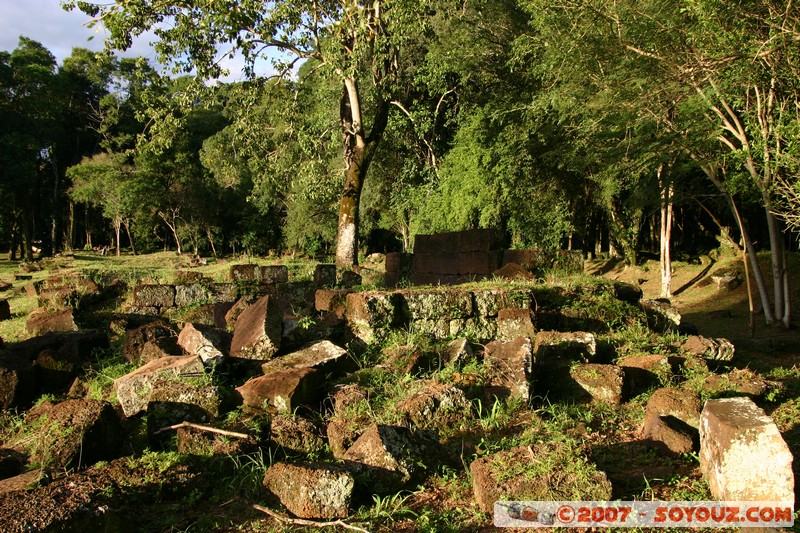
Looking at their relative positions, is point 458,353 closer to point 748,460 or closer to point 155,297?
point 748,460

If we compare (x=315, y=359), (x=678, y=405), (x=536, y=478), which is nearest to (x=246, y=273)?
(x=315, y=359)

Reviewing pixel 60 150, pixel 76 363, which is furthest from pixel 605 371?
pixel 60 150

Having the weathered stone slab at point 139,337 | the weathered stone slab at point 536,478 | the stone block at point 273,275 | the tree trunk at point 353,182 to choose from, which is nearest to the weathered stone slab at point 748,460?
the weathered stone slab at point 536,478

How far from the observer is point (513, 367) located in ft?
17.1

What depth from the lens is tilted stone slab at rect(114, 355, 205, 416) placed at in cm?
527

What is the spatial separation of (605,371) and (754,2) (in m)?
5.64

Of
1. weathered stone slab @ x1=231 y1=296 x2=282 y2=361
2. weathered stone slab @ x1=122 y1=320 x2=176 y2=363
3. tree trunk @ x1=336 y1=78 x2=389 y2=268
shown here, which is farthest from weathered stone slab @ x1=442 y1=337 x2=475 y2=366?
tree trunk @ x1=336 y1=78 x2=389 y2=268

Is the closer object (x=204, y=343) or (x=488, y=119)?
(x=204, y=343)

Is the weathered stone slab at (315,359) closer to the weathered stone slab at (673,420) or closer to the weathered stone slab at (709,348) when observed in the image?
the weathered stone slab at (673,420)

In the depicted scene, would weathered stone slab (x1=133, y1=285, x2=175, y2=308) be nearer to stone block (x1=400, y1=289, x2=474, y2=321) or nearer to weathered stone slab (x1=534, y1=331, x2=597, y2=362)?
stone block (x1=400, y1=289, x2=474, y2=321)

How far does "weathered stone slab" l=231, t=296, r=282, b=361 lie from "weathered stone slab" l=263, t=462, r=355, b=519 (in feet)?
8.03

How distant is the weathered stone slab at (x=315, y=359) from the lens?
5.61 metres

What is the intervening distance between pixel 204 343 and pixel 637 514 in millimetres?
4226

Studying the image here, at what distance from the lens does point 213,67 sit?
44.1 feet
